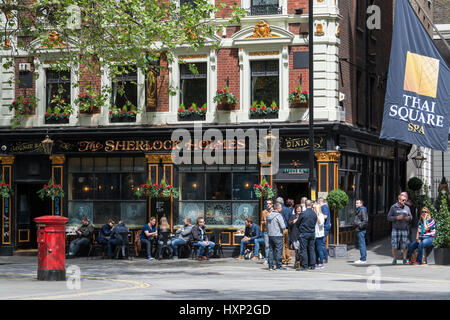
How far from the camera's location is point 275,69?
2745 cm

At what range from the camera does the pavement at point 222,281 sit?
48.3 ft

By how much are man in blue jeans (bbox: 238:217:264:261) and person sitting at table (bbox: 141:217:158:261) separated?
9.11 ft

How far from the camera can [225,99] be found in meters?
27.2

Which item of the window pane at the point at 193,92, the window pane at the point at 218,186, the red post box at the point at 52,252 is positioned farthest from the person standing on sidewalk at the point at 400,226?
the red post box at the point at 52,252

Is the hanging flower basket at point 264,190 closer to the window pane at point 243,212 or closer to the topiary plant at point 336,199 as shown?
the window pane at point 243,212

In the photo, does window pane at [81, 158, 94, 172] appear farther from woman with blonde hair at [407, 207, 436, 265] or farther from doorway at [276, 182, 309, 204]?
woman with blonde hair at [407, 207, 436, 265]

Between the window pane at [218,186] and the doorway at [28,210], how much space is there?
630 centimetres

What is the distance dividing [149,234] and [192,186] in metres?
2.59

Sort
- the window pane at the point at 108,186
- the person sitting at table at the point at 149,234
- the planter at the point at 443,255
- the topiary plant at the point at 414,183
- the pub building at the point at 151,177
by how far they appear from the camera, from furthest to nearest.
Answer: the topiary plant at the point at 414,183, the window pane at the point at 108,186, the pub building at the point at 151,177, the person sitting at table at the point at 149,234, the planter at the point at 443,255

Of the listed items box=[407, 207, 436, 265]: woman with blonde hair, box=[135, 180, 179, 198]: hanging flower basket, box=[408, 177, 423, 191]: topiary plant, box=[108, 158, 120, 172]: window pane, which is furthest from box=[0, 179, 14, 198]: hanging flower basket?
box=[408, 177, 423, 191]: topiary plant

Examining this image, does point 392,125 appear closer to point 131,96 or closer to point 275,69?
point 275,69

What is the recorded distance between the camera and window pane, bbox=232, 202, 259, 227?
2756cm

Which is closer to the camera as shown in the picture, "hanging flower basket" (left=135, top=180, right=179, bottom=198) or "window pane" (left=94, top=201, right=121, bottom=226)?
"hanging flower basket" (left=135, top=180, right=179, bottom=198)
